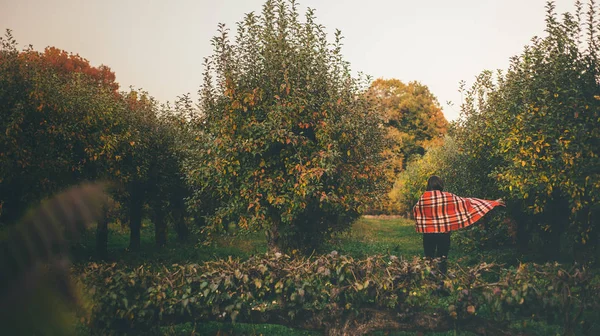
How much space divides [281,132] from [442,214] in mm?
4660

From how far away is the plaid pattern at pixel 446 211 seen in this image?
11688 millimetres

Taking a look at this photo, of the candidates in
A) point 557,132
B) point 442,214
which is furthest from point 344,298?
point 557,132

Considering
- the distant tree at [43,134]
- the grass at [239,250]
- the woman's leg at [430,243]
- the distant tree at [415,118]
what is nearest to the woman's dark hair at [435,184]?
the woman's leg at [430,243]

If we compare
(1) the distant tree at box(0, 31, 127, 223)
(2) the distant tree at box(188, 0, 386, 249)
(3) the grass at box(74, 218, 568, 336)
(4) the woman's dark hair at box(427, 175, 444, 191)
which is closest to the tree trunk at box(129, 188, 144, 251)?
(3) the grass at box(74, 218, 568, 336)

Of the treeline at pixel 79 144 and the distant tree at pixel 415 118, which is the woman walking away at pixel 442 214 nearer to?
the treeline at pixel 79 144

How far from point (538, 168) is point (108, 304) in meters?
10.7

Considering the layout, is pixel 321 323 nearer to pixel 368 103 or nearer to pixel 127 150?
pixel 368 103

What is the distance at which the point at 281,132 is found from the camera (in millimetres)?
12031

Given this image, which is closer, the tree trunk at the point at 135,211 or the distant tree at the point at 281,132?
the distant tree at the point at 281,132

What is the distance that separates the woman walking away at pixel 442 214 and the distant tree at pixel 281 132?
2274 millimetres

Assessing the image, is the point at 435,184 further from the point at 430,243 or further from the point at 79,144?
the point at 79,144

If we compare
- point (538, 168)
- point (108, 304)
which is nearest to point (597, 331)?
point (538, 168)

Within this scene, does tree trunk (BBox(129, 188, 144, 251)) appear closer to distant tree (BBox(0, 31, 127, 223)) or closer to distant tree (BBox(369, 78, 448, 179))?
distant tree (BBox(0, 31, 127, 223))

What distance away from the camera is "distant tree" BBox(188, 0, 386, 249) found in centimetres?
1247
